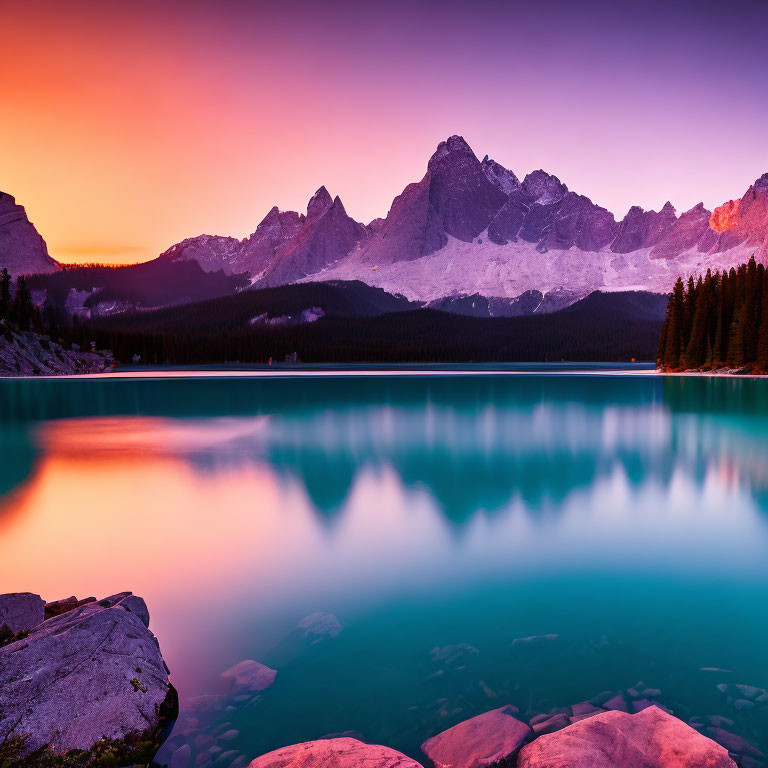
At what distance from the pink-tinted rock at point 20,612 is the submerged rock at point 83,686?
0.66 metres

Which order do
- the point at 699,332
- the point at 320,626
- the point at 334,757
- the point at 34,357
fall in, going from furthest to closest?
the point at 34,357 < the point at 699,332 < the point at 320,626 < the point at 334,757

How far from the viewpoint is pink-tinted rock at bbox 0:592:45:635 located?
8.27 metres

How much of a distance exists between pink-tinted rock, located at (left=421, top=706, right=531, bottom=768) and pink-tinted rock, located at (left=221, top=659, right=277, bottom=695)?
246 cm

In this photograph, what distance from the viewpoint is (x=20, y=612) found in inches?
335

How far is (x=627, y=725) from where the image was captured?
6.33 meters

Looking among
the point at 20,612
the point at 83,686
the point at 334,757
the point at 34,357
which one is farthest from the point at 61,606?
the point at 34,357

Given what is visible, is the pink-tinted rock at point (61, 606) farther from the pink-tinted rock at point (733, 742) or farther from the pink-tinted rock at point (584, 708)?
the pink-tinted rock at point (733, 742)

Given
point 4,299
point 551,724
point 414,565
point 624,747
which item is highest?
point 4,299

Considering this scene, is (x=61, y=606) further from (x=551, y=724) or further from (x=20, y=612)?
(x=551, y=724)

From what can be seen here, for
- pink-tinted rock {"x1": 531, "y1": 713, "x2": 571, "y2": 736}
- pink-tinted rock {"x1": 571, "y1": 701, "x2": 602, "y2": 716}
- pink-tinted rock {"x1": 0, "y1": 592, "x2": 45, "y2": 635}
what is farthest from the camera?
pink-tinted rock {"x1": 0, "y1": 592, "x2": 45, "y2": 635}

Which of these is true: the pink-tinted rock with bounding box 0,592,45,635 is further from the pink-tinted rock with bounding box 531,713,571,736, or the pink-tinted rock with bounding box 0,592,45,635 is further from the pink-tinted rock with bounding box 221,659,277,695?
the pink-tinted rock with bounding box 531,713,571,736

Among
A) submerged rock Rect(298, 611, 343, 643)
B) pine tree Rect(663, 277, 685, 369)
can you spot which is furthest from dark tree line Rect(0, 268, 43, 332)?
submerged rock Rect(298, 611, 343, 643)

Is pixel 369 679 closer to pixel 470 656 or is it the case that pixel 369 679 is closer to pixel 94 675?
pixel 470 656

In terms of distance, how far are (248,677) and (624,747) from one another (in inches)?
188
